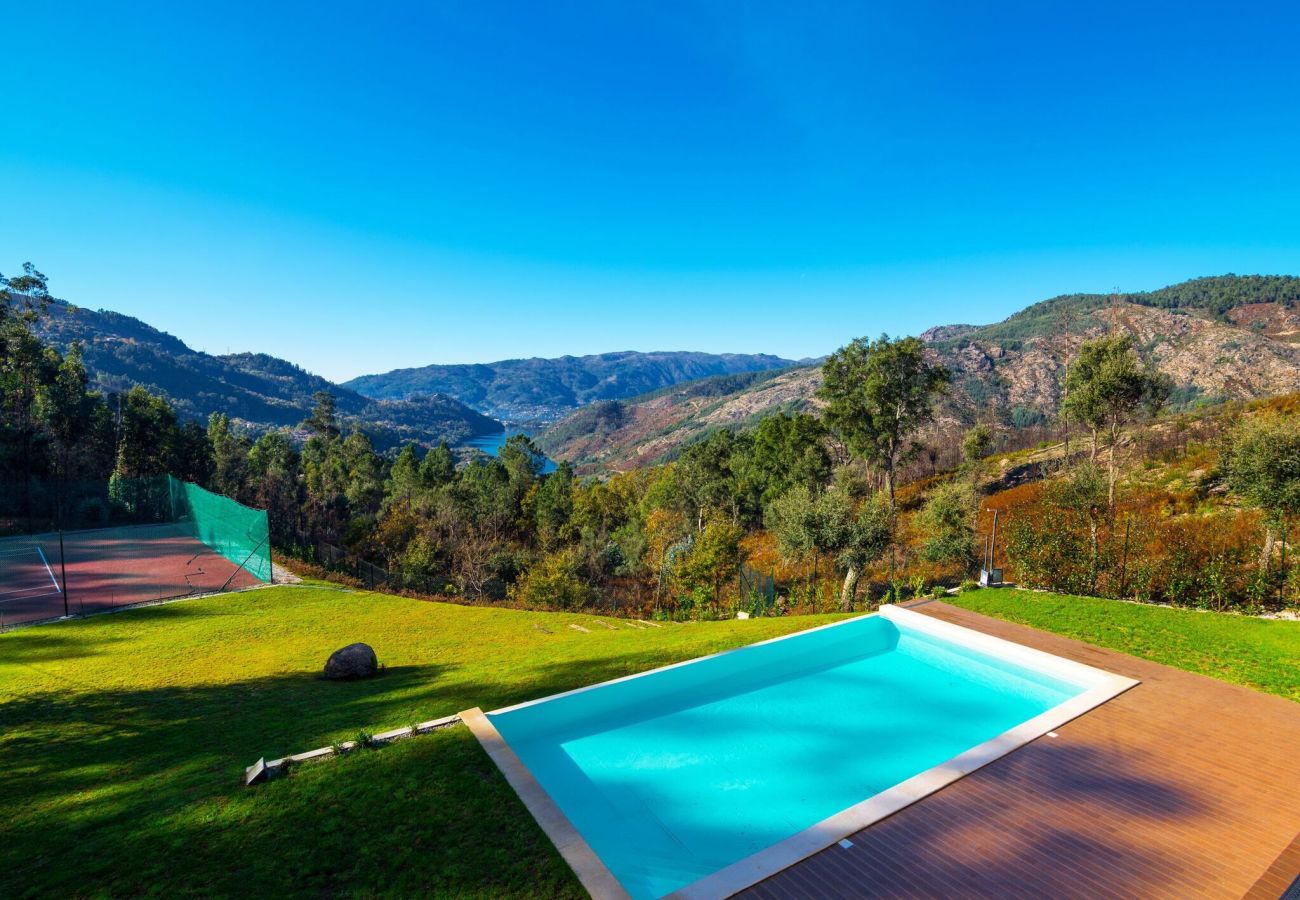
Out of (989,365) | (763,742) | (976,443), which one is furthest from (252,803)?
(989,365)

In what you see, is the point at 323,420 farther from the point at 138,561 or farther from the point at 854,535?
the point at 854,535

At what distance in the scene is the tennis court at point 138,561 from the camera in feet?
49.3

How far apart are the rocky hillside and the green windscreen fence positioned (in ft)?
192

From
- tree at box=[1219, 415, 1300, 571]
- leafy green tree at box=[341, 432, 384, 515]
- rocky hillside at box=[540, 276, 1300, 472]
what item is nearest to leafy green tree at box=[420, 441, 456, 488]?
leafy green tree at box=[341, 432, 384, 515]

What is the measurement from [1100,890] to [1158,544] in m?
13.8

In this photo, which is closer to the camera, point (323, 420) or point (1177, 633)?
point (1177, 633)

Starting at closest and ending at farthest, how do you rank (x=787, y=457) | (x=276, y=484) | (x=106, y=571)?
(x=106, y=571)
(x=787, y=457)
(x=276, y=484)

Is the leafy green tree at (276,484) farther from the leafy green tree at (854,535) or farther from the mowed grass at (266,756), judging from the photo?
the leafy green tree at (854,535)

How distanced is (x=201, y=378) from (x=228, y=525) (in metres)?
124

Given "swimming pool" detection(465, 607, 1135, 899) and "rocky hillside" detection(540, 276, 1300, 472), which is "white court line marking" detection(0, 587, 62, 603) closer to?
"swimming pool" detection(465, 607, 1135, 899)

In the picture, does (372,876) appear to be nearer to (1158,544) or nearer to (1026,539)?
(1026,539)

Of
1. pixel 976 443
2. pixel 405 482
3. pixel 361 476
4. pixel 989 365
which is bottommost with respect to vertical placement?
pixel 405 482

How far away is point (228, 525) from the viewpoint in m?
20.1

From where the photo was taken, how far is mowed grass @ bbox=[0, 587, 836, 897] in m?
4.66
